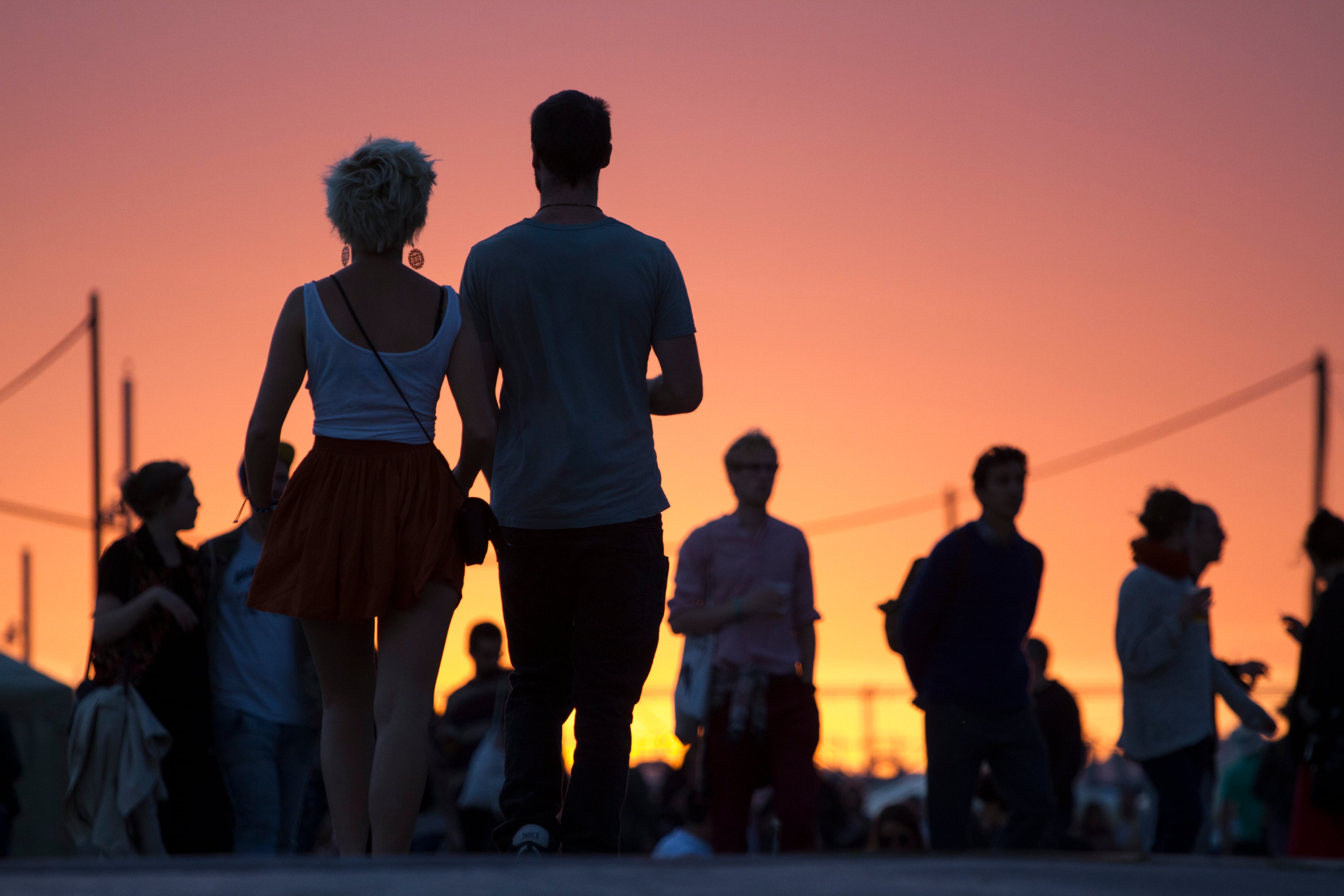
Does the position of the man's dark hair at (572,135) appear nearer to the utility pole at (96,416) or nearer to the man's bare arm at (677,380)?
the man's bare arm at (677,380)

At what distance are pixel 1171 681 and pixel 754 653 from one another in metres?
1.75

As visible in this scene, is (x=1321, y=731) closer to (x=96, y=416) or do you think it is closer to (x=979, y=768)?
(x=979, y=768)

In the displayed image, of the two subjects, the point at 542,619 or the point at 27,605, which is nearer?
the point at 542,619

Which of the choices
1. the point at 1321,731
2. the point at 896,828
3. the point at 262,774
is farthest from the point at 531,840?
the point at 896,828

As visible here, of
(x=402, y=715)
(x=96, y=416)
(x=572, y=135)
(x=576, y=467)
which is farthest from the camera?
(x=96, y=416)

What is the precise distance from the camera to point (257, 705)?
622cm

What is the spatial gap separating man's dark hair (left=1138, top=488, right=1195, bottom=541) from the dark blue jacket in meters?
0.86

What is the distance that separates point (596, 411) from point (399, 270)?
0.62 m

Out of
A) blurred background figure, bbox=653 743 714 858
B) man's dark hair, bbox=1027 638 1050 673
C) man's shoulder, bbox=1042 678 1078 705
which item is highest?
man's dark hair, bbox=1027 638 1050 673

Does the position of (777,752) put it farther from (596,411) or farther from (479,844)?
(596,411)

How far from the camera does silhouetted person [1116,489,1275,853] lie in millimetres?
6875

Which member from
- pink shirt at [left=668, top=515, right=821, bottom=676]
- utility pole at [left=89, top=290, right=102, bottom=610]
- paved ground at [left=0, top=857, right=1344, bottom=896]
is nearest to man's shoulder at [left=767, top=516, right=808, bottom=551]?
pink shirt at [left=668, top=515, right=821, bottom=676]

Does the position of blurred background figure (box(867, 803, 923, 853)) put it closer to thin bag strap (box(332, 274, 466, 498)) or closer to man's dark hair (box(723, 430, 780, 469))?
man's dark hair (box(723, 430, 780, 469))

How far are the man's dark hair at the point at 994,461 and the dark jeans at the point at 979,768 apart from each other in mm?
950
